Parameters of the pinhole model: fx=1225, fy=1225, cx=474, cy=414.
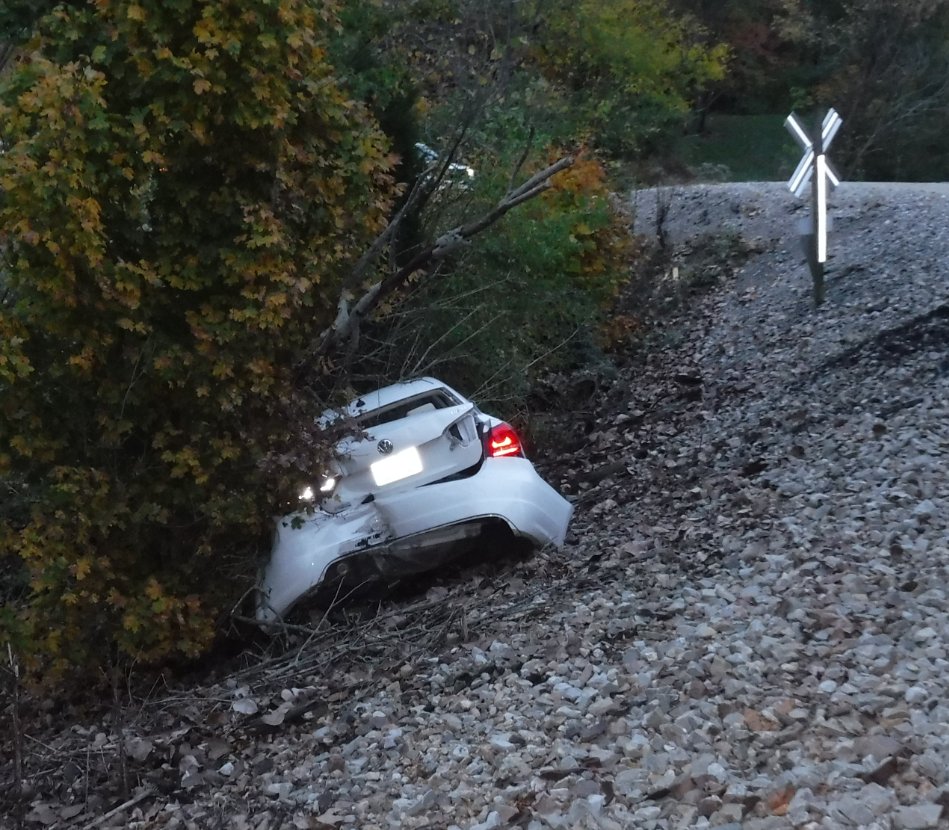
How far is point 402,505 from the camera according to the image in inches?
297

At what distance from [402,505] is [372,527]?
0.75ft

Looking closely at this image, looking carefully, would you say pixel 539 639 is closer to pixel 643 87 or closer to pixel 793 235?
pixel 793 235

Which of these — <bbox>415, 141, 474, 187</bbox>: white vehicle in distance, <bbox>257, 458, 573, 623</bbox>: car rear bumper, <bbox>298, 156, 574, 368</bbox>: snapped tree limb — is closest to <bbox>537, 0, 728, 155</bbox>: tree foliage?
<bbox>415, 141, 474, 187</bbox>: white vehicle in distance

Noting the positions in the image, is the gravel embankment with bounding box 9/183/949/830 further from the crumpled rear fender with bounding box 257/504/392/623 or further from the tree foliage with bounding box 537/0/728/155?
the tree foliage with bounding box 537/0/728/155

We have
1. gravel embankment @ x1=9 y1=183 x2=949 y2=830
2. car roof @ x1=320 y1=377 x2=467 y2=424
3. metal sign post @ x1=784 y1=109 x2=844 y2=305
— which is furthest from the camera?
metal sign post @ x1=784 y1=109 x2=844 y2=305

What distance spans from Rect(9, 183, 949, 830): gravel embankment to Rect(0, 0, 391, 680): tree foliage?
3.87 feet

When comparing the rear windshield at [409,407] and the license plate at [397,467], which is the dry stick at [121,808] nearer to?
the license plate at [397,467]

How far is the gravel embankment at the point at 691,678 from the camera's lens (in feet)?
15.0

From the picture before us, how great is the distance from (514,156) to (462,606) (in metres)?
7.45

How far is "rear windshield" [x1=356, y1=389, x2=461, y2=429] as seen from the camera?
8.10m

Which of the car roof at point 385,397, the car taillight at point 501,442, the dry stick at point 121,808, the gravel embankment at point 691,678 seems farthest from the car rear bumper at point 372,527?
the dry stick at point 121,808

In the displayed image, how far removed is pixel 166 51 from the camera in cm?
677

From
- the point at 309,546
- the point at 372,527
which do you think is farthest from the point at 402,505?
the point at 309,546

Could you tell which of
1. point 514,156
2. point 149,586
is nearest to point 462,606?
point 149,586
